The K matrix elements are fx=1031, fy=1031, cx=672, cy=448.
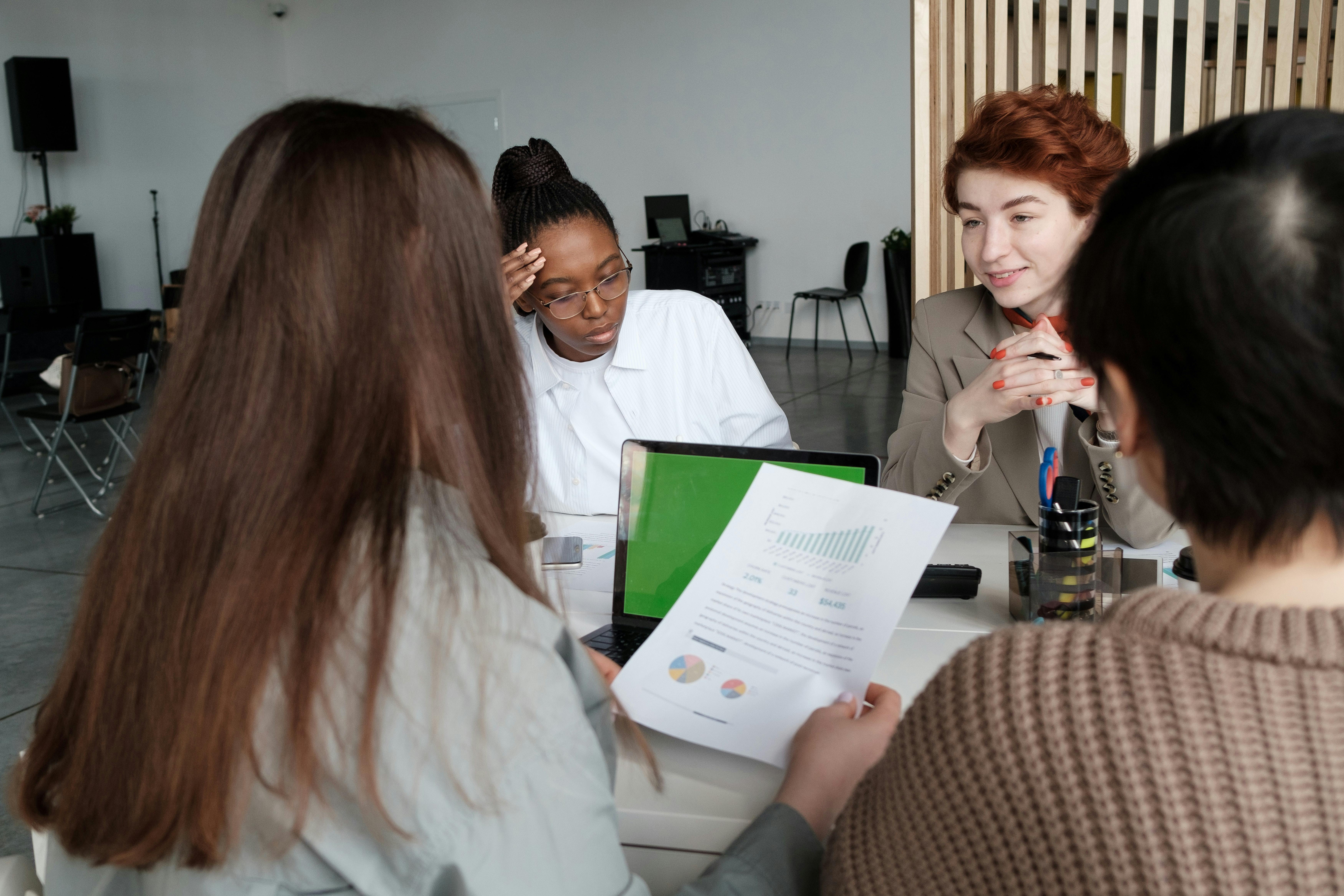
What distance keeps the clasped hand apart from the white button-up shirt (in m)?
0.55

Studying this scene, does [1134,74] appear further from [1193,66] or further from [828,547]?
[828,547]

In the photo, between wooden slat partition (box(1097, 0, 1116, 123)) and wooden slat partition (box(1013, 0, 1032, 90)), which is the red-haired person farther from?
wooden slat partition (box(1097, 0, 1116, 123))

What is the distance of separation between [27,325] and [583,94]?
575 cm

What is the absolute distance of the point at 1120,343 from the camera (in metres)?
0.68

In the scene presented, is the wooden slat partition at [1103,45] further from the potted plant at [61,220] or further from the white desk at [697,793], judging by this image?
the potted plant at [61,220]

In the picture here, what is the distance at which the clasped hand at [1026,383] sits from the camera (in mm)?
1722

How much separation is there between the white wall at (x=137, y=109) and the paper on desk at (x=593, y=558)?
961cm

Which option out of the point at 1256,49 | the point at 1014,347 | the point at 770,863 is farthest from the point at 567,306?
the point at 1256,49

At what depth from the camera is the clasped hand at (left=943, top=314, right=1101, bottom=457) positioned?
5.65ft

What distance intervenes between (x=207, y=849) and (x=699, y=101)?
979cm

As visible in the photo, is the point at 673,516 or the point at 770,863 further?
the point at 673,516

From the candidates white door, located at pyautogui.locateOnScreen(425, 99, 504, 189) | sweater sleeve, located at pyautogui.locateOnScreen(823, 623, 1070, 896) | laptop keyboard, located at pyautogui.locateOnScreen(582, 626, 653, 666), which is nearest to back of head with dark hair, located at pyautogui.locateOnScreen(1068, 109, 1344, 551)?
sweater sleeve, located at pyautogui.locateOnScreen(823, 623, 1070, 896)

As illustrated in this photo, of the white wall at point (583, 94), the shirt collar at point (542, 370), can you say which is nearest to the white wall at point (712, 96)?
the white wall at point (583, 94)

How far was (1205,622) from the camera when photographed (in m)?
0.66
